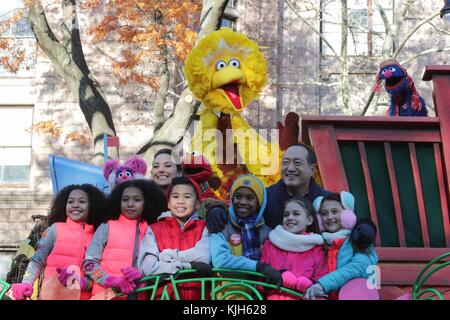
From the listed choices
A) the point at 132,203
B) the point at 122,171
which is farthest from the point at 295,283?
the point at 122,171

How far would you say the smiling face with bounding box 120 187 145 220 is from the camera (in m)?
5.29

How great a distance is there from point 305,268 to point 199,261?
561mm

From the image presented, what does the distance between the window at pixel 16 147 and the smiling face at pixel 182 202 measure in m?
13.2

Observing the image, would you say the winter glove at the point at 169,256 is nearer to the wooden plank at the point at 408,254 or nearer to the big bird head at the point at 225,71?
the wooden plank at the point at 408,254

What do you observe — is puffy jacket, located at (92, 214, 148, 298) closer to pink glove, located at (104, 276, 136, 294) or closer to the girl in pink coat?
pink glove, located at (104, 276, 136, 294)

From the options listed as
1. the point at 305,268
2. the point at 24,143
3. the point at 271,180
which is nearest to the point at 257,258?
the point at 305,268

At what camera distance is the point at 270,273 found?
455cm

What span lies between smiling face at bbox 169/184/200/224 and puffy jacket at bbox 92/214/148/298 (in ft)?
0.84

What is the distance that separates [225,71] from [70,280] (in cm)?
253

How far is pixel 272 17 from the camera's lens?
18.4 meters

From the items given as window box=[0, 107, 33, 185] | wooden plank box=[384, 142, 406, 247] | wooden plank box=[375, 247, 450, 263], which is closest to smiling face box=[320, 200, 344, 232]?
wooden plank box=[375, 247, 450, 263]

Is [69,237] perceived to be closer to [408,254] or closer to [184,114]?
[408,254]

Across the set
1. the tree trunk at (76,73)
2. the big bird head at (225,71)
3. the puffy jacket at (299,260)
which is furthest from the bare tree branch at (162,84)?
the puffy jacket at (299,260)
